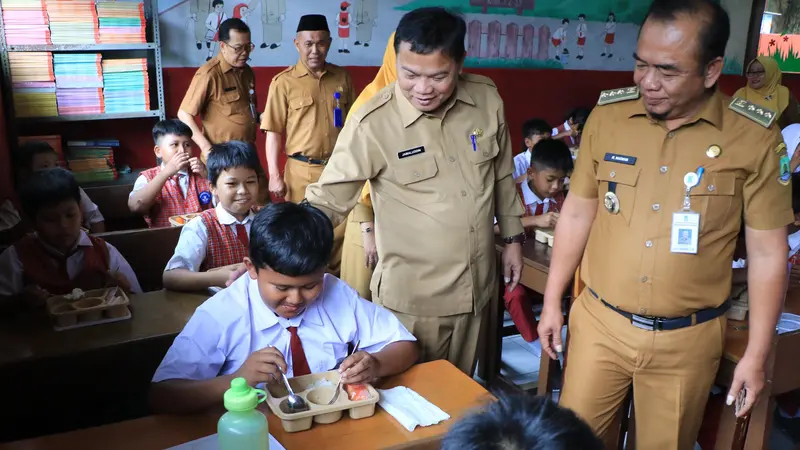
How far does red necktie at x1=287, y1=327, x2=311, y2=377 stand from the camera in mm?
1485

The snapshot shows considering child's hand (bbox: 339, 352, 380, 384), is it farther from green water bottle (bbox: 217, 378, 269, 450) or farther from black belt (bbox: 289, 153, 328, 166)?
black belt (bbox: 289, 153, 328, 166)

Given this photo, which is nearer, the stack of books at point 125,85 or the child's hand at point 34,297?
the child's hand at point 34,297

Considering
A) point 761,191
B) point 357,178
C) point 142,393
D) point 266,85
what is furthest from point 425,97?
point 266,85

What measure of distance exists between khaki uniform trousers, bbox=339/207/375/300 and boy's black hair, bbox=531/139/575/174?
125cm

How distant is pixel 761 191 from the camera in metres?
1.45

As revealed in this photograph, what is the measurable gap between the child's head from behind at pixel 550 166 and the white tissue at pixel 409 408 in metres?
2.13

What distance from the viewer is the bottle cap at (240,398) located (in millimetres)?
957

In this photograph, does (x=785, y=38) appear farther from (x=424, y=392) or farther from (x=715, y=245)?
(x=424, y=392)

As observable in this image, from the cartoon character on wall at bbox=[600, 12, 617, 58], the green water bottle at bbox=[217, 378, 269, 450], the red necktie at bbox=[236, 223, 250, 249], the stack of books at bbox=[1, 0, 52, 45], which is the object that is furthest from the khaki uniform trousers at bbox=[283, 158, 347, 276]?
the cartoon character on wall at bbox=[600, 12, 617, 58]

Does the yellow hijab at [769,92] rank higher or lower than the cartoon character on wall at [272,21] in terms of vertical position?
lower

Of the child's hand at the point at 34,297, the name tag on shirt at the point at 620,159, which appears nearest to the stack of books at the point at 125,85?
the child's hand at the point at 34,297

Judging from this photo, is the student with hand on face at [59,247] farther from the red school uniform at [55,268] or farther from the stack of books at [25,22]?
the stack of books at [25,22]

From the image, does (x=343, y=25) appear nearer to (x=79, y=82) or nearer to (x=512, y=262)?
(x=79, y=82)

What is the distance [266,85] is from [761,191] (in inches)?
143
